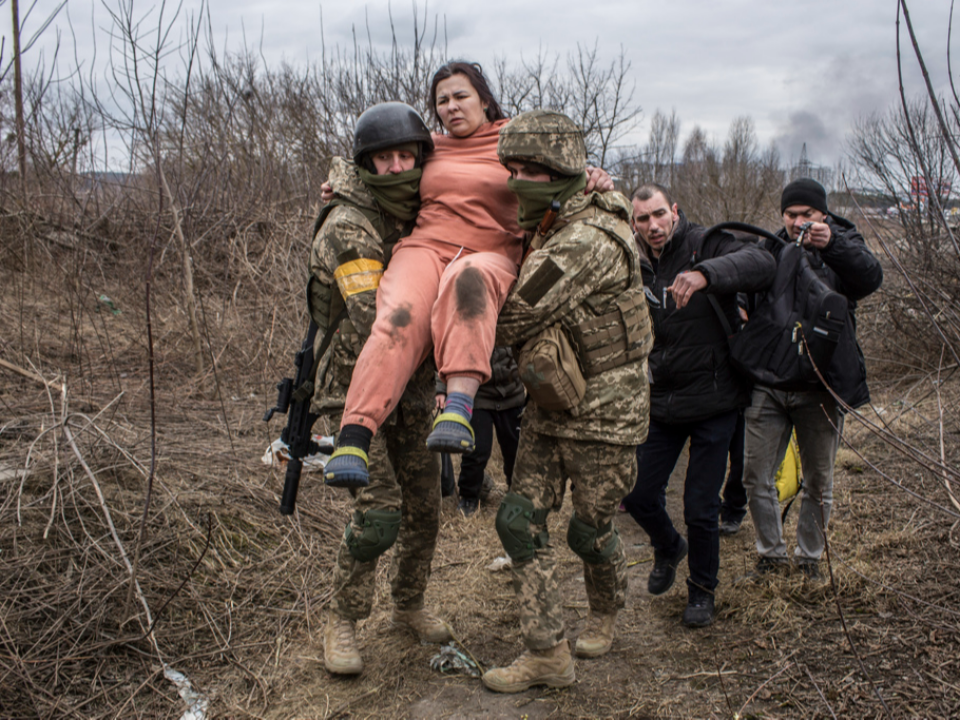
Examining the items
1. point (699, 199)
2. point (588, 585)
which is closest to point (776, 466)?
point (588, 585)

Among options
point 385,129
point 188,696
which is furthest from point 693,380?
point 188,696

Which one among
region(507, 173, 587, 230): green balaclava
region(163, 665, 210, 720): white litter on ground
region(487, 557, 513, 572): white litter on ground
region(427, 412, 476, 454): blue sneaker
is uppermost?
region(507, 173, 587, 230): green balaclava

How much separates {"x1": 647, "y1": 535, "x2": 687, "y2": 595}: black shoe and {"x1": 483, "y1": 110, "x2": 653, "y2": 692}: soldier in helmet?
0.93 m

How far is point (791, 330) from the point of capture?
12.1ft

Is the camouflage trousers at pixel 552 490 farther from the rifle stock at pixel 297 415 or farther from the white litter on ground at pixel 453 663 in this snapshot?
the rifle stock at pixel 297 415

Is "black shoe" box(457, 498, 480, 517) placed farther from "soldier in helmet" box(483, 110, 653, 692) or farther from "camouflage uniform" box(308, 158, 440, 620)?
"soldier in helmet" box(483, 110, 653, 692)

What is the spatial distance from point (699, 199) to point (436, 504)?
782 inches

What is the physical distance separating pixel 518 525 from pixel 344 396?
904 millimetres

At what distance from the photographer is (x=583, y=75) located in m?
15.7

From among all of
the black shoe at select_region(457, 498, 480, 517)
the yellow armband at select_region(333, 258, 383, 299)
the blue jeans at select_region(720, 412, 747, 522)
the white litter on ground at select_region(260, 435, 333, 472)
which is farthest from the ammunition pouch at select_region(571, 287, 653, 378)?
the black shoe at select_region(457, 498, 480, 517)

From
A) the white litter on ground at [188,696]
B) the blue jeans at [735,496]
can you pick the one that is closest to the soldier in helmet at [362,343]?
the white litter on ground at [188,696]

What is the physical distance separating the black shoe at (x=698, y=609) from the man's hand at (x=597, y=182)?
6.78 ft

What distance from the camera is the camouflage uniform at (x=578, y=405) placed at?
2838 millimetres

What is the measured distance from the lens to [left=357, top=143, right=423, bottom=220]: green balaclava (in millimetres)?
3006
